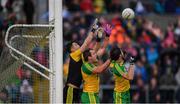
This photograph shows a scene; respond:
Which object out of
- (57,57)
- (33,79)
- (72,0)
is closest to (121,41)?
(72,0)

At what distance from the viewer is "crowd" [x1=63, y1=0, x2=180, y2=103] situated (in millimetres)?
23734

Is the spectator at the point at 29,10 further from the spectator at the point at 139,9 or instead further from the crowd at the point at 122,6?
the spectator at the point at 139,9

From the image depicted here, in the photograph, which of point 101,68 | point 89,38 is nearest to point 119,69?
point 101,68

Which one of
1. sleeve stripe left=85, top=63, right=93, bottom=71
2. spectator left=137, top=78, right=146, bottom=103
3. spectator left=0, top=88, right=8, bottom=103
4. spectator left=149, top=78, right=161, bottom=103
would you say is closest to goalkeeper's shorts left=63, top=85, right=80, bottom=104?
sleeve stripe left=85, top=63, right=93, bottom=71

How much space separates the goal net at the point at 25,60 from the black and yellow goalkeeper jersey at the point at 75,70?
0.49 meters

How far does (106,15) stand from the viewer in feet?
89.7

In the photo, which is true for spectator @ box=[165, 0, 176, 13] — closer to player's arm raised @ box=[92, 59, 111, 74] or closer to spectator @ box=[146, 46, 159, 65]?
spectator @ box=[146, 46, 159, 65]

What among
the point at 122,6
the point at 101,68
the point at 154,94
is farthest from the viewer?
the point at 122,6

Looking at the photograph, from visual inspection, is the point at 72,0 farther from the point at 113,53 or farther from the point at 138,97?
the point at 113,53

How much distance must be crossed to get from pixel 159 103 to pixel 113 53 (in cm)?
726

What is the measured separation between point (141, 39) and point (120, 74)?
9592 mm

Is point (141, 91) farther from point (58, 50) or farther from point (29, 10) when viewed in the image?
point (58, 50)

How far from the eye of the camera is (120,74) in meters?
16.6

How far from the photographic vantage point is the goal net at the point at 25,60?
16.5m
